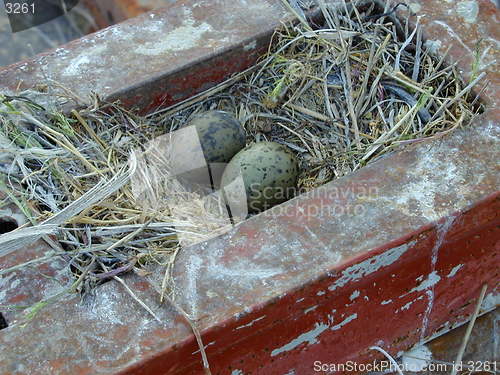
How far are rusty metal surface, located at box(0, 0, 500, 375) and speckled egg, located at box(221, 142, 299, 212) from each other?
0.97ft

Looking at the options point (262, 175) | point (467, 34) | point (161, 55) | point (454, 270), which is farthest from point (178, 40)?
point (454, 270)

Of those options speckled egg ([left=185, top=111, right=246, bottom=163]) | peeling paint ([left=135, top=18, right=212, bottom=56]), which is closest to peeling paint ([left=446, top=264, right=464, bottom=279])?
speckled egg ([left=185, top=111, right=246, bottom=163])

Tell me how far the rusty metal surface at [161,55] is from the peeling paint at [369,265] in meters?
1.08

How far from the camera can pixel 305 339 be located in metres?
2.20

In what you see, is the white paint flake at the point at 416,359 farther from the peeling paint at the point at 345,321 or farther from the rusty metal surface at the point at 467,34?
the rusty metal surface at the point at 467,34

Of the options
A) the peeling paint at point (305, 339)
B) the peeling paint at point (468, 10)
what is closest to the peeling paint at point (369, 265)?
the peeling paint at point (305, 339)

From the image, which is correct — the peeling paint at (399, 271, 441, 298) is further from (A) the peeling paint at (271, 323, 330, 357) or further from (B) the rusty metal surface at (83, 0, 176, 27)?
(B) the rusty metal surface at (83, 0, 176, 27)

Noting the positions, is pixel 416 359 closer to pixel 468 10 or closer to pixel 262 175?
pixel 262 175

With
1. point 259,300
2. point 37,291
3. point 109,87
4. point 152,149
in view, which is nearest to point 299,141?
point 152,149

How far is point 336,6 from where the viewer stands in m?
2.78

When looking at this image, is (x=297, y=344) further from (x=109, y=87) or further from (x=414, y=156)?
(x=109, y=87)

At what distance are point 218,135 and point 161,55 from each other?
392mm

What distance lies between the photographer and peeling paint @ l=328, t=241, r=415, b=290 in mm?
2020

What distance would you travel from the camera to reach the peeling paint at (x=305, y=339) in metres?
2.16
